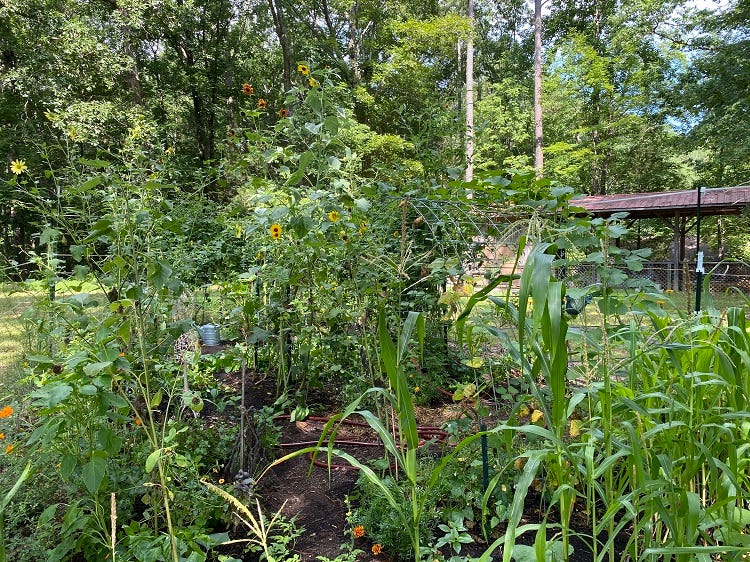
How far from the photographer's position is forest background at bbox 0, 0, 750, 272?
9734 millimetres

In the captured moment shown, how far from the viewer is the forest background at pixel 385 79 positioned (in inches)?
383

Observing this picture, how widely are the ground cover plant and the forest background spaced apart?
791cm

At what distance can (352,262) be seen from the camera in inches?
83.0

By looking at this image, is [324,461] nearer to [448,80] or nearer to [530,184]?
[530,184]

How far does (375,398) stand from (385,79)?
13561 millimetres

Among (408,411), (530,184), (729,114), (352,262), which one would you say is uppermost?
(729,114)

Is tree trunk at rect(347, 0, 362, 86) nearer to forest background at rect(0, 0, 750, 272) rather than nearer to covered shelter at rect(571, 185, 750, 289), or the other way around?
forest background at rect(0, 0, 750, 272)

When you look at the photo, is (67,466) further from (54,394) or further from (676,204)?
(676,204)

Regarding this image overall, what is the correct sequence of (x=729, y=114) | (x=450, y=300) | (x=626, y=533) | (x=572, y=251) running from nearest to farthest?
(x=626, y=533) < (x=572, y=251) < (x=450, y=300) < (x=729, y=114)

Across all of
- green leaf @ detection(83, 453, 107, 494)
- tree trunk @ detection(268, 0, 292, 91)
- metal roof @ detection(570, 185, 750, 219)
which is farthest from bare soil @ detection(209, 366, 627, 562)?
tree trunk @ detection(268, 0, 292, 91)

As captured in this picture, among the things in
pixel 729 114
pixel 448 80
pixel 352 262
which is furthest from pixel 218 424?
pixel 448 80

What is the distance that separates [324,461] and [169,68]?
15.2 metres

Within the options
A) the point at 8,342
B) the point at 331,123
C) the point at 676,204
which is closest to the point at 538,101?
the point at 676,204

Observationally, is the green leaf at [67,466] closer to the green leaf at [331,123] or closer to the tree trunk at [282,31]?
the green leaf at [331,123]
